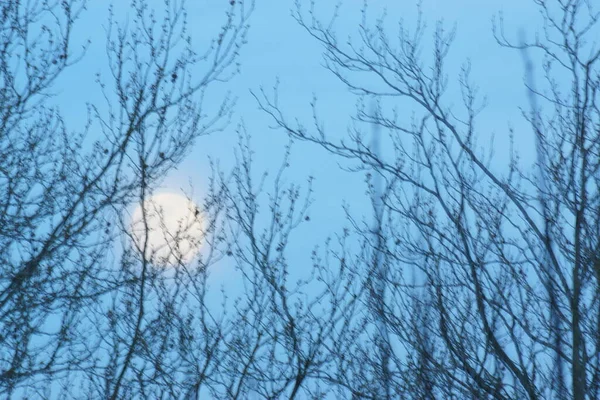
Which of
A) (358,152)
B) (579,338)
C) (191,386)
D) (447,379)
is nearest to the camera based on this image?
(579,338)

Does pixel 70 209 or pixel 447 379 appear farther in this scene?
pixel 70 209

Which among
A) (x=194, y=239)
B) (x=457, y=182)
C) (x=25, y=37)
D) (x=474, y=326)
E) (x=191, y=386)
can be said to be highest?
(x=25, y=37)

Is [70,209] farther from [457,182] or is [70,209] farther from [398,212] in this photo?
[457,182]

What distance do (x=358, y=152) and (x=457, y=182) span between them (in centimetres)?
103

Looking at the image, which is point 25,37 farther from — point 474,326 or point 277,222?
point 474,326

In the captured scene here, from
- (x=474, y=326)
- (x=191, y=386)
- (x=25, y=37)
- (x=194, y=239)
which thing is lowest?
(x=191, y=386)

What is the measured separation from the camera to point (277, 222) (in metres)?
8.90

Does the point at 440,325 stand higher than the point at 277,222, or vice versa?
the point at 277,222

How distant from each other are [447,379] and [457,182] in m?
1.70

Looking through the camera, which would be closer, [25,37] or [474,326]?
[474,326]

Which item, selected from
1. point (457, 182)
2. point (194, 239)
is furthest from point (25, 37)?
point (457, 182)

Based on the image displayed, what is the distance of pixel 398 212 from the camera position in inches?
328

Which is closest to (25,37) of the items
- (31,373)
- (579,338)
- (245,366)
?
(31,373)

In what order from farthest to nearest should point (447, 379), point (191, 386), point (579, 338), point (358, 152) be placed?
1. point (358, 152)
2. point (191, 386)
3. point (447, 379)
4. point (579, 338)
